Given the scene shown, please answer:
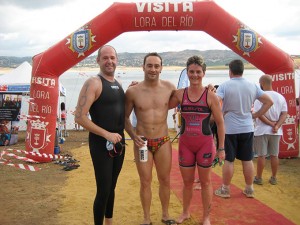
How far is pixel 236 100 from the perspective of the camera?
4.43 metres

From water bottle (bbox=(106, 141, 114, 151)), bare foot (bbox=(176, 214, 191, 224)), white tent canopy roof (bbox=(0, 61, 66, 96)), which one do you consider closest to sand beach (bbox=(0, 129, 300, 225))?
bare foot (bbox=(176, 214, 191, 224))

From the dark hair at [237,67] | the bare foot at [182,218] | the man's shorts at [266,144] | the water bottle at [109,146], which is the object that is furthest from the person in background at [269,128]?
A: the water bottle at [109,146]

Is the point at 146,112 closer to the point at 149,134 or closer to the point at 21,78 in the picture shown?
the point at 149,134

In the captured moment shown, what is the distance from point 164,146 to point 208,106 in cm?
68

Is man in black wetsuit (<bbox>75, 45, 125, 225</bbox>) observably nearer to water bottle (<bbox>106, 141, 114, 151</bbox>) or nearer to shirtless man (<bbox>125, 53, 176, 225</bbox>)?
water bottle (<bbox>106, 141, 114, 151</bbox>)

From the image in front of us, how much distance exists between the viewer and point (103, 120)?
323 cm

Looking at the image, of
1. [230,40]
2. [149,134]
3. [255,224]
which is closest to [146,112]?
[149,134]

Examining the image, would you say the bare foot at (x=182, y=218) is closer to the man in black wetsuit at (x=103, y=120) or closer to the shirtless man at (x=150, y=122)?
the shirtless man at (x=150, y=122)

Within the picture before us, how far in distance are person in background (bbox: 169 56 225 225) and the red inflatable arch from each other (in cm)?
343

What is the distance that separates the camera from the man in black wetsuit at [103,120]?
3.10 m

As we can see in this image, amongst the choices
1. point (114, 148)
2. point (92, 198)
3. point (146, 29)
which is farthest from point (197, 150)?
point (146, 29)

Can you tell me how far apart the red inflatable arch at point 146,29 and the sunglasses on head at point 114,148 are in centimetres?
406

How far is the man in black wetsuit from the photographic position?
10.2 feet

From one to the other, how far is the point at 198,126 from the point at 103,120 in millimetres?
1086
